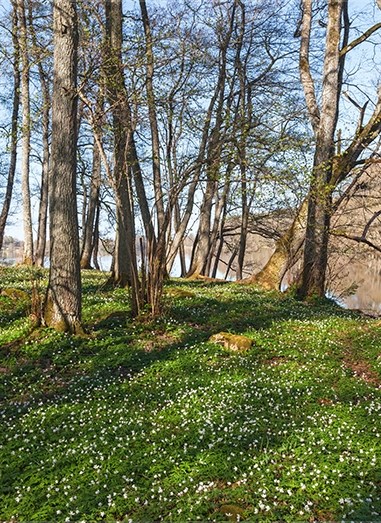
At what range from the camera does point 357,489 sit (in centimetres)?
516

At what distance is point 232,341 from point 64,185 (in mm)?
5291

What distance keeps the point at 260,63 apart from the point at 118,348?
21332mm

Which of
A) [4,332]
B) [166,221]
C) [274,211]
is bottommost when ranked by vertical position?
[4,332]

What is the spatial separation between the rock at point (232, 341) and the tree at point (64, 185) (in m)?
3.25

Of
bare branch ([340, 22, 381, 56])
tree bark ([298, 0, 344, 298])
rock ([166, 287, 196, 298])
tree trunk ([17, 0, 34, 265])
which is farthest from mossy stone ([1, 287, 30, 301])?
bare branch ([340, 22, 381, 56])

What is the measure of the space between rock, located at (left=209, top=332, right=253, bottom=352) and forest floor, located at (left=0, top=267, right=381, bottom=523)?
17 centimetres

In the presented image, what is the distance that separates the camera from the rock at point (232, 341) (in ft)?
32.8

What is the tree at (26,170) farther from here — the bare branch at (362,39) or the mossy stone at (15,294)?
A: the bare branch at (362,39)

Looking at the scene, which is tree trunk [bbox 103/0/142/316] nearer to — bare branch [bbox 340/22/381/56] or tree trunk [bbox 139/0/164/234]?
tree trunk [bbox 139/0/164/234]

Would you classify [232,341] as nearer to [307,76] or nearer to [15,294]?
[15,294]

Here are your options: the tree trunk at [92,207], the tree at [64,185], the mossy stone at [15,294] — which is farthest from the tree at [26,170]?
the tree at [64,185]

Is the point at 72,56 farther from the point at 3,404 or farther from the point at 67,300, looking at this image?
the point at 3,404

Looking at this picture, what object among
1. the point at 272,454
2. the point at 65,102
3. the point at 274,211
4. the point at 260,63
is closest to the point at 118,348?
the point at 272,454

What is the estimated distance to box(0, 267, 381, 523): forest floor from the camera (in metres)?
5.09
